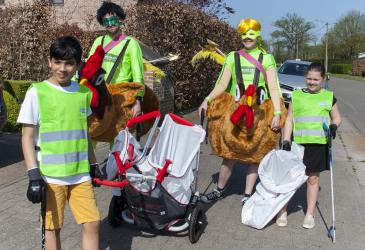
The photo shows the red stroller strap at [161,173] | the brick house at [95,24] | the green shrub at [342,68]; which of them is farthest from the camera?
the green shrub at [342,68]

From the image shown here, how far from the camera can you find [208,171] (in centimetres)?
696

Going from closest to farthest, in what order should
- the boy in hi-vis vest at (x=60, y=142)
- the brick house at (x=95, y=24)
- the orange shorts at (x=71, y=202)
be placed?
the boy in hi-vis vest at (x=60, y=142) < the orange shorts at (x=71, y=202) < the brick house at (x=95, y=24)

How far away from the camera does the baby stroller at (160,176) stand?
3898 millimetres

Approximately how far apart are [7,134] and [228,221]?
17.8 feet

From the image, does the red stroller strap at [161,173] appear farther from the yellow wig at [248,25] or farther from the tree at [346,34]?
the tree at [346,34]

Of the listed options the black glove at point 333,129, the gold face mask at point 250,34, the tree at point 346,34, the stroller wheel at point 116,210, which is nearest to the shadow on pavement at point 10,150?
the stroller wheel at point 116,210

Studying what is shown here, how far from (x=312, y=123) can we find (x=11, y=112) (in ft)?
20.1

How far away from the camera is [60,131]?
3.01 m

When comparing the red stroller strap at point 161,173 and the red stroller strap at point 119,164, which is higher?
the red stroller strap at point 119,164

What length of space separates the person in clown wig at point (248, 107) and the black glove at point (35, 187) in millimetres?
2363

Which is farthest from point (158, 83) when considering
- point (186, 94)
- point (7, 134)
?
point (7, 134)

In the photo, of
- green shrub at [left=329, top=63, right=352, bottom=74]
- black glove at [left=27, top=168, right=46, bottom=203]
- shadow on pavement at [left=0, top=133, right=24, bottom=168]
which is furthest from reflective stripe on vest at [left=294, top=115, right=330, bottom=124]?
green shrub at [left=329, top=63, right=352, bottom=74]

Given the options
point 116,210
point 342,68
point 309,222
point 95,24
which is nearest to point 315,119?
point 309,222

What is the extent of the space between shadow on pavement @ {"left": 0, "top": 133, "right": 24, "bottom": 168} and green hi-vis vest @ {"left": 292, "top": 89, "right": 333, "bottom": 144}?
412cm
